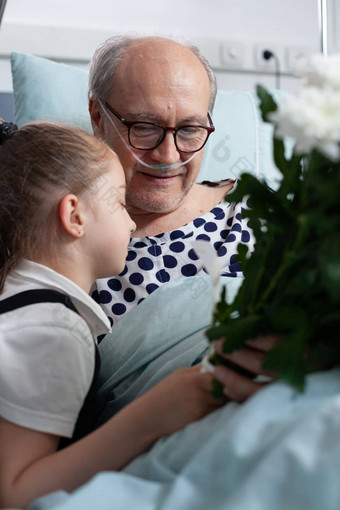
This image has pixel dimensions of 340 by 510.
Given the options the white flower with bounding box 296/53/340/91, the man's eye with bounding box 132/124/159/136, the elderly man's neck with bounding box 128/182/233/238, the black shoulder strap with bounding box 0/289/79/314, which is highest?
the white flower with bounding box 296/53/340/91

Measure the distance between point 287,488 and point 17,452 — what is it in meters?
0.41

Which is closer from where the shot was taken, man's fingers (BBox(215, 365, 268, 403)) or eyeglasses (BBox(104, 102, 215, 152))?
man's fingers (BBox(215, 365, 268, 403))

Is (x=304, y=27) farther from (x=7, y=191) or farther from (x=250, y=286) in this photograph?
(x=250, y=286)

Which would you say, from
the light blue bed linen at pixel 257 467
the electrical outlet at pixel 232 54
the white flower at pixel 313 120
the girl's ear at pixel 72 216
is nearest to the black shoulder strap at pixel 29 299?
the girl's ear at pixel 72 216

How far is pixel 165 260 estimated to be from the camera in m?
1.45

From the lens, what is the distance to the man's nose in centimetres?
145

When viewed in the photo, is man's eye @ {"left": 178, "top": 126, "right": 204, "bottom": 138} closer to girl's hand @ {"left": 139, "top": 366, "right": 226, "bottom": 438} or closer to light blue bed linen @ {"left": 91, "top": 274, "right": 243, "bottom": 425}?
light blue bed linen @ {"left": 91, "top": 274, "right": 243, "bottom": 425}

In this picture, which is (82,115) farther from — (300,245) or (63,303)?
(300,245)

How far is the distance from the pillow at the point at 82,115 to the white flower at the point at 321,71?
110 cm

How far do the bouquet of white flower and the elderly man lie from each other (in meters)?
0.60

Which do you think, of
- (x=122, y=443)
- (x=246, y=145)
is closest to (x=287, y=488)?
(x=122, y=443)

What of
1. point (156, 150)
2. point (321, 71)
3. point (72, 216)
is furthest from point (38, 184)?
point (321, 71)

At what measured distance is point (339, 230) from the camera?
0.64 metres

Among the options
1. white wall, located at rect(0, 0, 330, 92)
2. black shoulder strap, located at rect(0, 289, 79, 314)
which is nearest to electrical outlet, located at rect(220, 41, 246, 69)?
white wall, located at rect(0, 0, 330, 92)
